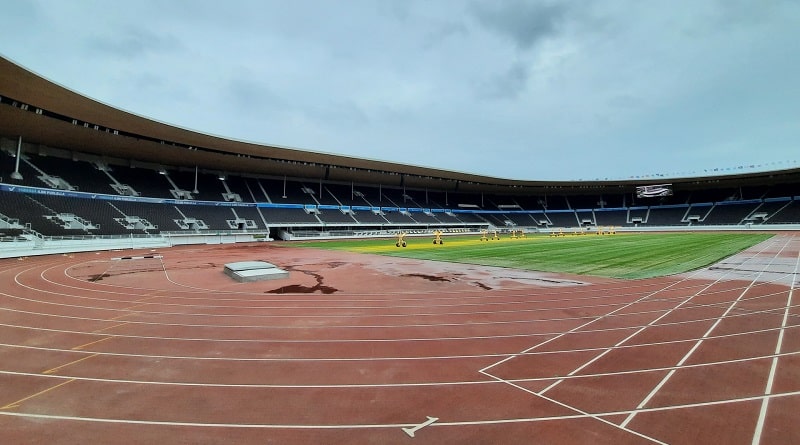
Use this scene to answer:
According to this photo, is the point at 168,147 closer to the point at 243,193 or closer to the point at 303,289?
the point at 243,193

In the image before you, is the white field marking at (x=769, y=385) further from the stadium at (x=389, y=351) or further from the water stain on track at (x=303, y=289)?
the water stain on track at (x=303, y=289)

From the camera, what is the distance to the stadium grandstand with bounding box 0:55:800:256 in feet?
85.6

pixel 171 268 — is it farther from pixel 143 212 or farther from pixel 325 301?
pixel 143 212

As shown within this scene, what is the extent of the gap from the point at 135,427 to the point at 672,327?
884 cm

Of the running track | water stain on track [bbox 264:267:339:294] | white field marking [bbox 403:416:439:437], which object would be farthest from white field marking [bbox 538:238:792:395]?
water stain on track [bbox 264:267:339:294]

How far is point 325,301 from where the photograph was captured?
33.2 feet

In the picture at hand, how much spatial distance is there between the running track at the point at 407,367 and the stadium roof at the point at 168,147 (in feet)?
69.1

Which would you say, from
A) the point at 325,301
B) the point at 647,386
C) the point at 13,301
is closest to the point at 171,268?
the point at 13,301

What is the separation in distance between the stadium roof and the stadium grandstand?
13cm

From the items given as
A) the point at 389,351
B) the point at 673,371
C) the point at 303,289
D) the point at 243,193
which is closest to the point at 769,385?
the point at 673,371

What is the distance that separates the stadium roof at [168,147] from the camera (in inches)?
927

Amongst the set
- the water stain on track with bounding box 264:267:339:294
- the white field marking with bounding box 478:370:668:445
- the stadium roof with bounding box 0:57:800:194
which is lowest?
the water stain on track with bounding box 264:267:339:294

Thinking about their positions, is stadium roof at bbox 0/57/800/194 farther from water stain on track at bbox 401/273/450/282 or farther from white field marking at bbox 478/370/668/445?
white field marking at bbox 478/370/668/445

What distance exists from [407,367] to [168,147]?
3858 cm
